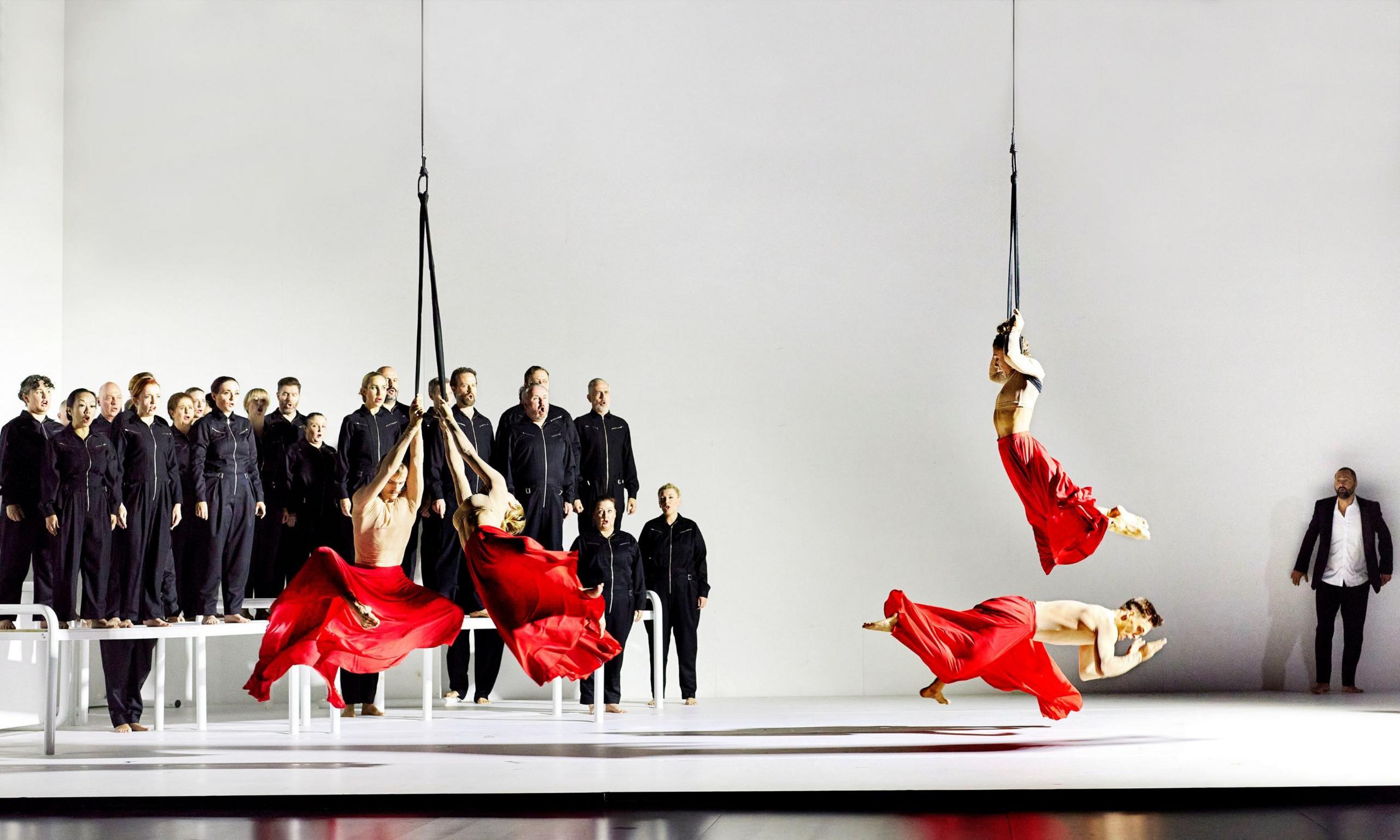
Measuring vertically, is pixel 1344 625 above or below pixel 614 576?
below

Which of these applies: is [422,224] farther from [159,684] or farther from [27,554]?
[27,554]

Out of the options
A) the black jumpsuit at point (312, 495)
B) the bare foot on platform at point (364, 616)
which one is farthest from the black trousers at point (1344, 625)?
the black jumpsuit at point (312, 495)

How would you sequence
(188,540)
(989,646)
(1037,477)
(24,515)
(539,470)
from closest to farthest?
(989,646) → (1037,477) → (24,515) → (188,540) → (539,470)

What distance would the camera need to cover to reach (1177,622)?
A: 9.05 meters

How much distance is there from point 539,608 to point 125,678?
259 centimetres

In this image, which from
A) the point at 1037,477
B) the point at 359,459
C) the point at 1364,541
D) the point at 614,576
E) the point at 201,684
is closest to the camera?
the point at 1037,477

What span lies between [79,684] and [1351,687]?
7.90 meters

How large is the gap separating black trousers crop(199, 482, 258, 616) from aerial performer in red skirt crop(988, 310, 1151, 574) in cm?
412

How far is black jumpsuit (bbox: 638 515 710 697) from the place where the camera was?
813cm

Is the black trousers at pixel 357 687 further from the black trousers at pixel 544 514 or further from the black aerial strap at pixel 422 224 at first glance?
the black aerial strap at pixel 422 224

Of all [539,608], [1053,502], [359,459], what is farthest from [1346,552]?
[359,459]

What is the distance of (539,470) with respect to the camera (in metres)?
7.88

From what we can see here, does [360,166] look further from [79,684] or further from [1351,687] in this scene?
[1351,687]

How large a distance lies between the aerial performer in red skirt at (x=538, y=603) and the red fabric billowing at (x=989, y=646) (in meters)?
1.36
